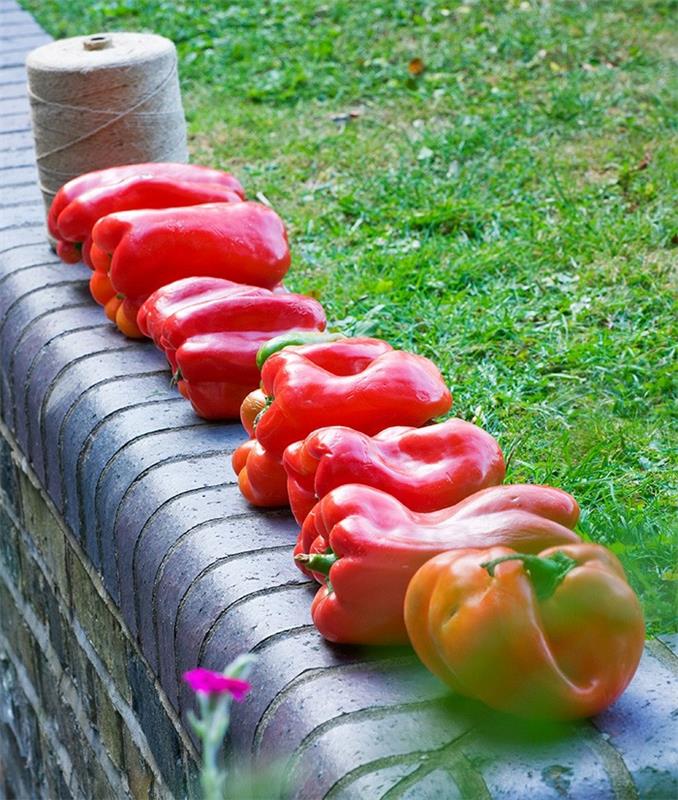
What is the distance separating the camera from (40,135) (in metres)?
3.60

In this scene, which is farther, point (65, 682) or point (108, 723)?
point (65, 682)

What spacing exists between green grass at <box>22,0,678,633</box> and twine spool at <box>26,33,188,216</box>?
0.56 meters

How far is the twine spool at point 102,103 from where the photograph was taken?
11.3ft

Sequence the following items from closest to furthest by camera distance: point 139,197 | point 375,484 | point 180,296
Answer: point 375,484 → point 180,296 → point 139,197

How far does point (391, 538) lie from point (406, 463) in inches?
9.3

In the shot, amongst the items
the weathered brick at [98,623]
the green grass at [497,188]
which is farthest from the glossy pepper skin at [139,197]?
the weathered brick at [98,623]

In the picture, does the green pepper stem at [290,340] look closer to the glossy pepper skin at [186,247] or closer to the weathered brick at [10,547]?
Result: the glossy pepper skin at [186,247]

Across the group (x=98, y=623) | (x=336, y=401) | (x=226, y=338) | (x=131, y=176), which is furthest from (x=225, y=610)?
(x=131, y=176)

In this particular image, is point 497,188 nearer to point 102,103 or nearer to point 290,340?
point 102,103

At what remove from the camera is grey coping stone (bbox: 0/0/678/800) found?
67.5 inches

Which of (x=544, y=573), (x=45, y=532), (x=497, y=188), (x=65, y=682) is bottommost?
(x=65, y=682)

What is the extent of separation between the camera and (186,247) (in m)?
2.94

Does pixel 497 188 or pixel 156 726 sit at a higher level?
pixel 497 188

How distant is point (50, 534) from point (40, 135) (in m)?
1.04
